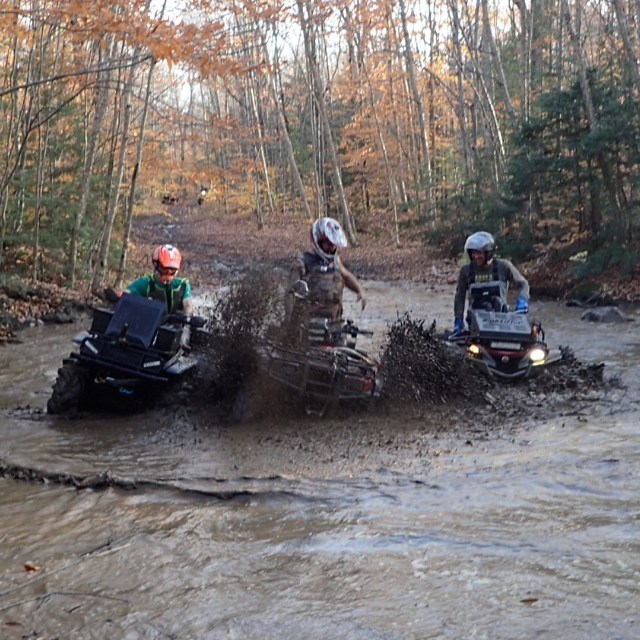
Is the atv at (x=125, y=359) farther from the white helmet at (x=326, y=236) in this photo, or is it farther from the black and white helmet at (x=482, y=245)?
the black and white helmet at (x=482, y=245)

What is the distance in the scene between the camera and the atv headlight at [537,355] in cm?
941

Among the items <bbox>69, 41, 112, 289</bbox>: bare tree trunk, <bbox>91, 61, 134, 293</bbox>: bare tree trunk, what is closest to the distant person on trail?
<bbox>91, 61, 134, 293</bbox>: bare tree trunk

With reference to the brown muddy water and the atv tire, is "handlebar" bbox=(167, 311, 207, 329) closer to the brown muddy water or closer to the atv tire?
the brown muddy water

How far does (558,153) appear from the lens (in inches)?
844

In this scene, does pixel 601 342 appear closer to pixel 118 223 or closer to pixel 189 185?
pixel 118 223

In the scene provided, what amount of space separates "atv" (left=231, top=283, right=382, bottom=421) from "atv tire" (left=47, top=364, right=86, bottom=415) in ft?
5.67

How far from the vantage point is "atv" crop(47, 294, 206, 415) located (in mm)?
8828

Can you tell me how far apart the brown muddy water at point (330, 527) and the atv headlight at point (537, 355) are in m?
0.49

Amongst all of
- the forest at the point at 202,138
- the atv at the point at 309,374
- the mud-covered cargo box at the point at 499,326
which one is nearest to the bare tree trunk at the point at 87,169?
the forest at the point at 202,138

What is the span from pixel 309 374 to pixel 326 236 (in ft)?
5.98

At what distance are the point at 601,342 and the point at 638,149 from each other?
765 cm

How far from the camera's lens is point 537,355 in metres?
9.42

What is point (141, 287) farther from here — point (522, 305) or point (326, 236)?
point (522, 305)

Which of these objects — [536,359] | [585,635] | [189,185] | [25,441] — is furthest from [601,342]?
[189,185]
